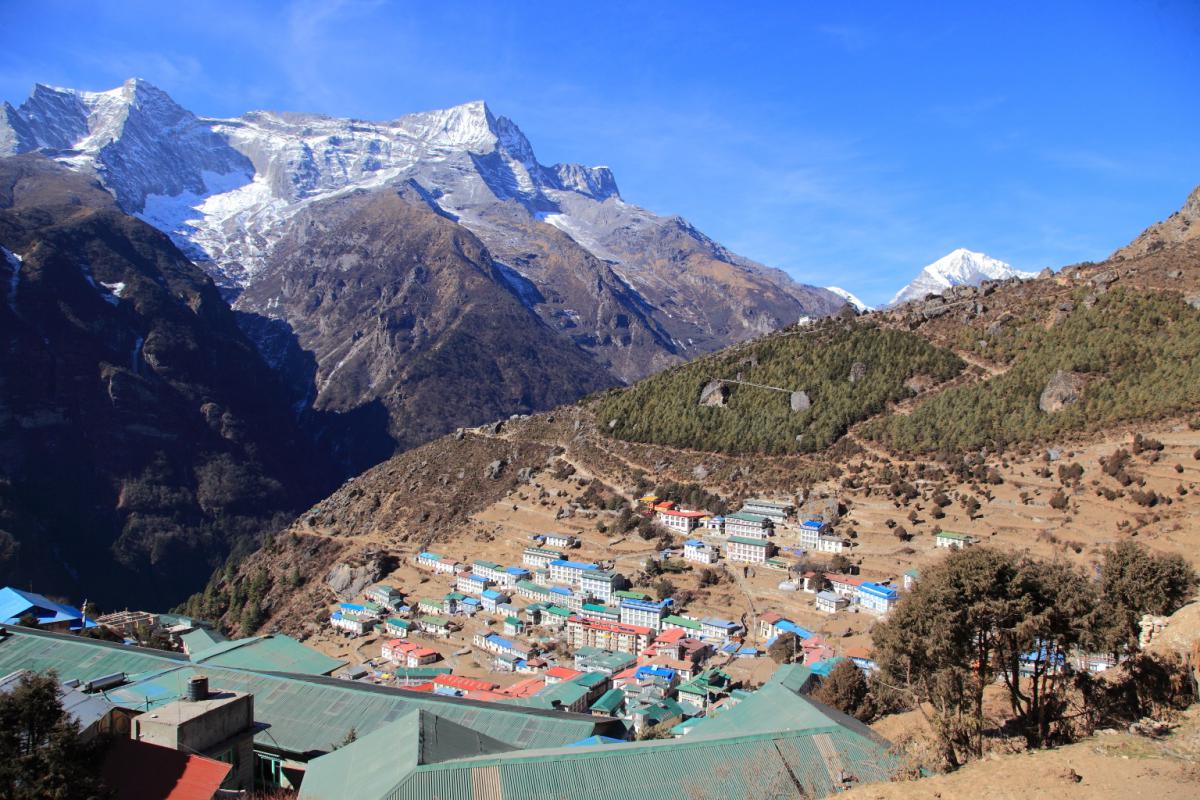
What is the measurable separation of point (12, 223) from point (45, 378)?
49.7 metres

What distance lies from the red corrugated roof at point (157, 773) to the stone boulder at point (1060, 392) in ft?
184

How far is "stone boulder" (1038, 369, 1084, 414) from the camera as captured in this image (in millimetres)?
53469

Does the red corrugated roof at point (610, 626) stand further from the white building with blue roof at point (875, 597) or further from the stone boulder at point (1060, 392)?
the stone boulder at point (1060, 392)

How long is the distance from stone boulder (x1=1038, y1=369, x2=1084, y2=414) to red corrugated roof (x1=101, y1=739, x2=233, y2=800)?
2208 inches

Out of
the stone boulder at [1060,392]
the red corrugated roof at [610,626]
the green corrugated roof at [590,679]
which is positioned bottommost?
the green corrugated roof at [590,679]

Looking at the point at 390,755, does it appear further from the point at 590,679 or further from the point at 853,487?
the point at 853,487

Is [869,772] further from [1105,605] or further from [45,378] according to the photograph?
[45,378]

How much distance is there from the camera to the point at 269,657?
27.0m

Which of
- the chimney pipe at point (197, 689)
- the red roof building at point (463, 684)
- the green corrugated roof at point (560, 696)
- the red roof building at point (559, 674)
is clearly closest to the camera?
the chimney pipe at point (197, 689)


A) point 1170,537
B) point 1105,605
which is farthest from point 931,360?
point 1105,605

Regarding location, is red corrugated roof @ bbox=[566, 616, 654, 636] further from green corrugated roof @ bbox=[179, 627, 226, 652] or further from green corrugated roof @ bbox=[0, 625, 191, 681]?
green corrugated roof @ bbox=[0, 625, 191, 681]

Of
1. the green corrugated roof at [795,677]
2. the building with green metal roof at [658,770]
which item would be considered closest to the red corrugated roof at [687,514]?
the green corrugated roof at [795,677]

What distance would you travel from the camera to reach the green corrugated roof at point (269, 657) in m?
25.9

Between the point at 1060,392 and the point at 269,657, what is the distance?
174 feet
